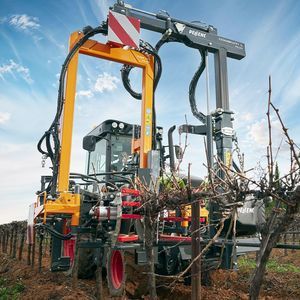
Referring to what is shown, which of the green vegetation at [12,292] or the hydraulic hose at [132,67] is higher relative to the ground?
Result: the hydraulic hose at [132,67]

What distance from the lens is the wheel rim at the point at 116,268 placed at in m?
5.66

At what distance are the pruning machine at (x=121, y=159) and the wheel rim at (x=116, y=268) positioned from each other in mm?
14

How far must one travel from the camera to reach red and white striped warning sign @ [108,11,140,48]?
623 centimetres

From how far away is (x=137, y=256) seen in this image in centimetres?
506

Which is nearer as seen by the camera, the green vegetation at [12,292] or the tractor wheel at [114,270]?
the tractor wheel at [114,270]

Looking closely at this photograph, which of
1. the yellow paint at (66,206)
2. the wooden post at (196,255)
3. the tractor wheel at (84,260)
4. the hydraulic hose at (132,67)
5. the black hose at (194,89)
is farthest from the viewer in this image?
the black hose at (194,89)

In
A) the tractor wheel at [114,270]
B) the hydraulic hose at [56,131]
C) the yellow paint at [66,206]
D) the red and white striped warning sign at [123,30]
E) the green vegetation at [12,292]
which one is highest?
the red and white striped warning sign at [123,30]

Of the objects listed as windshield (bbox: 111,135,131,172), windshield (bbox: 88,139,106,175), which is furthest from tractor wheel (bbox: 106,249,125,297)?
windshield (bbox: 88,139,106,175)

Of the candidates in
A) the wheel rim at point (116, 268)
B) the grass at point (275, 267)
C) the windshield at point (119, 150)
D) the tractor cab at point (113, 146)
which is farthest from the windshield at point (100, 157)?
the grass at point (275, 267)

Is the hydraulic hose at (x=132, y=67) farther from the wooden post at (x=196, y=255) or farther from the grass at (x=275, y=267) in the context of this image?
the grass at (x=275, y=267)

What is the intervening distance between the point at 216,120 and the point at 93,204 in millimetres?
2467

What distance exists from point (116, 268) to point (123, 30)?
12.5 feet

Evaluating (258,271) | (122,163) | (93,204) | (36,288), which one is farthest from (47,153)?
(258,271)

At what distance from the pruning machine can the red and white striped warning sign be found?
16mm
